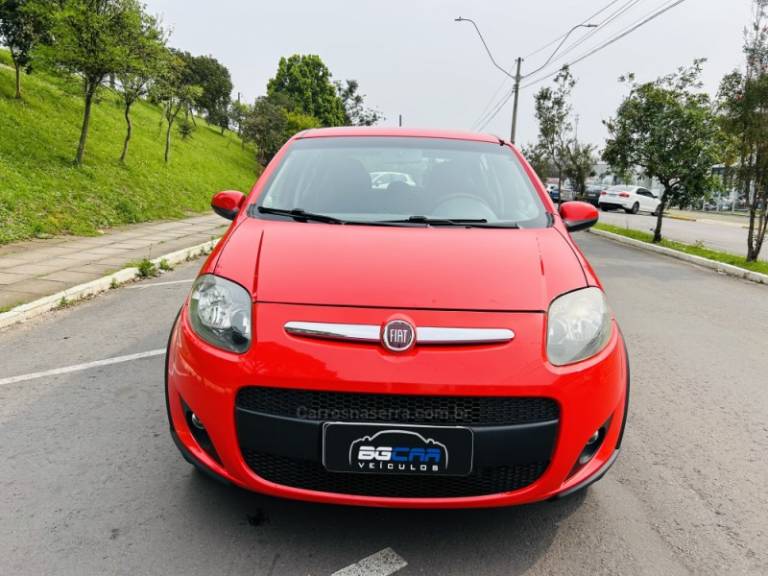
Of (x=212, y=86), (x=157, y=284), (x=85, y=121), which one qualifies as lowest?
(x=157, y=284)

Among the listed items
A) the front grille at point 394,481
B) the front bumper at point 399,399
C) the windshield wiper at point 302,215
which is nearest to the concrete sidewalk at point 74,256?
the windshield wiper at point 302,215

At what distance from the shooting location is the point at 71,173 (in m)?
12.8

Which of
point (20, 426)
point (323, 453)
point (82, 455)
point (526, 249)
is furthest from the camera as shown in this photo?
point (20, 426)

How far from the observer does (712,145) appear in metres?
13.5

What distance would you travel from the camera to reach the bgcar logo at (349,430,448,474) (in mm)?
1871

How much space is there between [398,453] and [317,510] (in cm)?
66

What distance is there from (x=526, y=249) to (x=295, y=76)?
6115 cm

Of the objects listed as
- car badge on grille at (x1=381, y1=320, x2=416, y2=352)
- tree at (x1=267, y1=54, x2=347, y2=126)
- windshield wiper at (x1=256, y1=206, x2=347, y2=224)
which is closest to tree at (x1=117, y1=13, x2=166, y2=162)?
windshield wiper at (x1=256, y1=206, x2=347, y2=224)

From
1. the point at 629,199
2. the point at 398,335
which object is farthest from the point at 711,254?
the point at 629,199

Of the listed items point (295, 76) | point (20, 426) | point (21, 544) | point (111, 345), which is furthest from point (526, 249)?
point (295, 76)

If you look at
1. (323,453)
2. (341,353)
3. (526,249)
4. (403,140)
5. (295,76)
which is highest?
(295,76)

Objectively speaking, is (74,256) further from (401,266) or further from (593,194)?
(593,194)

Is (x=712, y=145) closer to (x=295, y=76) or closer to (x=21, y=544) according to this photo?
(x=21, y=544)

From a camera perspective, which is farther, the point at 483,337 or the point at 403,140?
the point at 403,140
